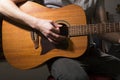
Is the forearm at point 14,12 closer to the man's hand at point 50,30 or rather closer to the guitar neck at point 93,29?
the man's hand at point 50,30

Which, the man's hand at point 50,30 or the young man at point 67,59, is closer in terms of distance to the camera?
the young man at point 67,59

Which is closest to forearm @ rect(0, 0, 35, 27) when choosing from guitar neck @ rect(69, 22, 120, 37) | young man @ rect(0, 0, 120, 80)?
young man @ rect(0, 0, 120, 80)

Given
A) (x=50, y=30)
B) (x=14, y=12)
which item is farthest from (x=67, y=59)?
(x=14, y=12)

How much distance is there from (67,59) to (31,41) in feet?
0.80

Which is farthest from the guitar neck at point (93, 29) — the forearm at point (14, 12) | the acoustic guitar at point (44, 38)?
the forearm at point (14, 12)

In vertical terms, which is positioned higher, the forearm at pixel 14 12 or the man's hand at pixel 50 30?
the forearm at pixel 14 12

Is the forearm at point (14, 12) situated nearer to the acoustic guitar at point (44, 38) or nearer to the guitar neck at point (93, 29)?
the acoustic guitar at point (44, 38)

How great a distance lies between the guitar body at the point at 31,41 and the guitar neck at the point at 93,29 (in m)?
0.03

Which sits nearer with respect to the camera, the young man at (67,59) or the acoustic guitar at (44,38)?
the young man at (67,59)

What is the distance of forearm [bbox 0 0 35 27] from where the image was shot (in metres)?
1.23

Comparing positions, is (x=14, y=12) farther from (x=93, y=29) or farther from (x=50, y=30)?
(x=93, y=29)

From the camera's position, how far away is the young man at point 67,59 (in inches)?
41.8

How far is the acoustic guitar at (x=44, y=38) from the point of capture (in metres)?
1.17

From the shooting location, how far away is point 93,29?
1159 mm
